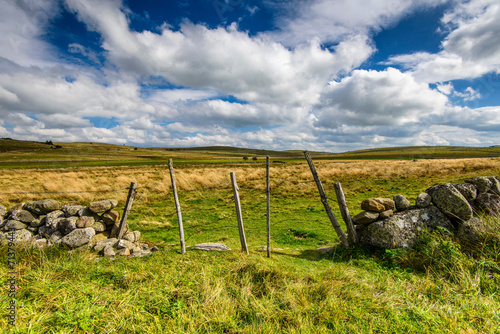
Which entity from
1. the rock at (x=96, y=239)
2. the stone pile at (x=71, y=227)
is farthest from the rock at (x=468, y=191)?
the rock at (x=96, y=239)

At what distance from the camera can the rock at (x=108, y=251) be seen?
273 inches

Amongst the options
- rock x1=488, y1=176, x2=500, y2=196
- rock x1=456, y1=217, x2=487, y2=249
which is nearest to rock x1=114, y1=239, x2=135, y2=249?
rock x1=456, y1=217, x2=487, y2=249

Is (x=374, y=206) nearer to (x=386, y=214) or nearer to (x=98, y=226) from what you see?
(x=386, y=214)

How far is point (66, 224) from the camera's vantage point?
25.7ft

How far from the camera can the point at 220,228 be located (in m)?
10.7

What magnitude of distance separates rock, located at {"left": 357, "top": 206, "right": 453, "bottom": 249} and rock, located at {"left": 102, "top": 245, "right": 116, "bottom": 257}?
8085 mm

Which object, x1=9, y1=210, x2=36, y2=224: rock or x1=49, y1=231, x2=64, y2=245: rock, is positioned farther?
x1=9, y1=210, x2=36, y2=224: rock

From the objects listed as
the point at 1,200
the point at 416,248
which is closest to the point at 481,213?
the point at 416,248

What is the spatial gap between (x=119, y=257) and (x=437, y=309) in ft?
25.8

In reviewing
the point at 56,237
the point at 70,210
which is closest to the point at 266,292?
the point at 56,237

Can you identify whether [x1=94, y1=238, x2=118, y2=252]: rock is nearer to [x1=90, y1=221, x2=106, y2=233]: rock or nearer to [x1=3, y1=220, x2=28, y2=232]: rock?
[x1=90, y1=221, x2=106, y2=233]: rock

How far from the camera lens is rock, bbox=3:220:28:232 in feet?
25.7

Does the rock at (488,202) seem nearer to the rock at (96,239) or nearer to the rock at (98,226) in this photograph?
the rock at (96,239)

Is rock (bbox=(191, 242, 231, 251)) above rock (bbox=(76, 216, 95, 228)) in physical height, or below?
below
